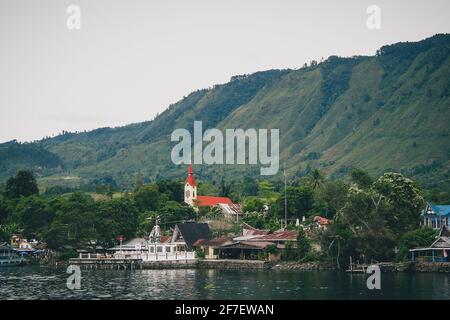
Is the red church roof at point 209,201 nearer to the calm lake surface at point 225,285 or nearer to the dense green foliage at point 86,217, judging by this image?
the dense green foliage at point 86,217

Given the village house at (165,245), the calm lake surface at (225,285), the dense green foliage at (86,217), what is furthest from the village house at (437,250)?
the dense green foliage at (86,217)

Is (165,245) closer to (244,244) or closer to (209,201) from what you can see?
(244,244)

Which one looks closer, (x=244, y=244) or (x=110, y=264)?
(x=244, y=244)

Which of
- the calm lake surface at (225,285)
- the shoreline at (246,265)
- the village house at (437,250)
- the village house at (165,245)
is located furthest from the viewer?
the village house at (165,245)

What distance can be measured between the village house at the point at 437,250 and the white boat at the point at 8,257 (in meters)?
57.8

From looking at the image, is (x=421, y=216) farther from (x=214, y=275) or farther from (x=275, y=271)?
(x=214, y=275)

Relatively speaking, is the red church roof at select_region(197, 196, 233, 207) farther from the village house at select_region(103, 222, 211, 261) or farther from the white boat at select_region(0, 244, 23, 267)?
the white boat at select_region(0, 244, 23, 267)

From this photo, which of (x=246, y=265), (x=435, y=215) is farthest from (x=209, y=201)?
(x=435, y=215)

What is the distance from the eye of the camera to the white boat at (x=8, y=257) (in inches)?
4444

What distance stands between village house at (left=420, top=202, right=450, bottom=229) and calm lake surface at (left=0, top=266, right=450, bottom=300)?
2200 cm

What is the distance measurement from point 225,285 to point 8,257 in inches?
2020

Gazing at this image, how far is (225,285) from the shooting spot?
7400cm

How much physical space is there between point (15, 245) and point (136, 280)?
47754mm
